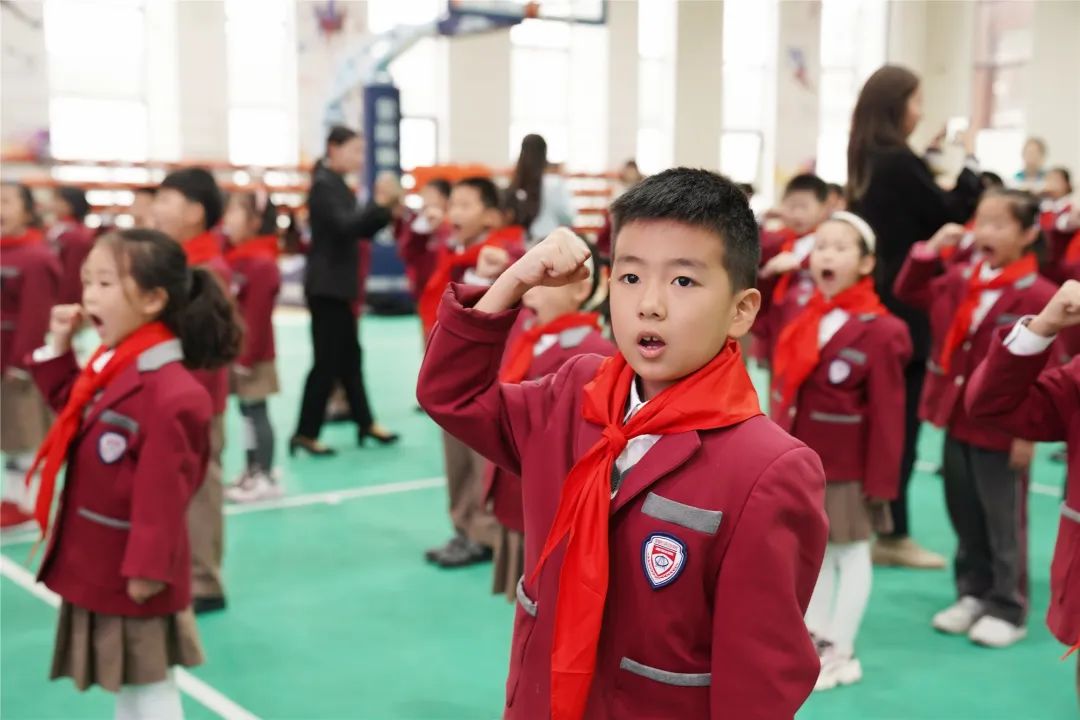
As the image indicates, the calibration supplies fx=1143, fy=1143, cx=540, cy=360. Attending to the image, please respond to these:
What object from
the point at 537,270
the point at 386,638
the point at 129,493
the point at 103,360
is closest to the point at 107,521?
the point at 129,493

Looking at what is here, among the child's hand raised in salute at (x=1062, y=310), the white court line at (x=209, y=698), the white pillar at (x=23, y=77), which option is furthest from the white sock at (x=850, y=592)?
the white pillar at (x=23, y=77)

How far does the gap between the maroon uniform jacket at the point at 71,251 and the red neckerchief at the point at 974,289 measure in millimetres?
4500

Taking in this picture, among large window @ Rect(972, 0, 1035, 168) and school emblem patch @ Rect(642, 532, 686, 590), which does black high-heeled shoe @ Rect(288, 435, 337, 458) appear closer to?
school emblem patch @ Rect(642, 532, 686, 590)

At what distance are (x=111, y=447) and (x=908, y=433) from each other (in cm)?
301

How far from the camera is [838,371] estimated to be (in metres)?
3.42

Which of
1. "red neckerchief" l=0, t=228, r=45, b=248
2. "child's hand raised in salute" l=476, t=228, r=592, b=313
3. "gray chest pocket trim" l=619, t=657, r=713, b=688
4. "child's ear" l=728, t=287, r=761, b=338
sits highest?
"child's hand raised in salute" l=476, t=228, r=592, b=313

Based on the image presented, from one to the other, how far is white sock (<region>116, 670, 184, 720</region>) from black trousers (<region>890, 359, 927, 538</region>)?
8.92 ft

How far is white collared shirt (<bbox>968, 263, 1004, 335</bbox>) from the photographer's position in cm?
370

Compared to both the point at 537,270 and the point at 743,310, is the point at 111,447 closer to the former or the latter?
the point at 537,270

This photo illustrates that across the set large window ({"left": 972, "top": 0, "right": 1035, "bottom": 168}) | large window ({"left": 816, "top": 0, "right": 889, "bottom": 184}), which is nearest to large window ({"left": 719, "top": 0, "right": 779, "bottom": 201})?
large window ({"left": 816, "top": 0, "right": 889, "bottom": 184})

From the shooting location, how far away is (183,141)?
13352 millimetres

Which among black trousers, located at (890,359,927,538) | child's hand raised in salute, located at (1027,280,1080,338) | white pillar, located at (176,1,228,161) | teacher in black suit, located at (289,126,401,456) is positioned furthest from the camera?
white pillar, located at (176,1,228,161)

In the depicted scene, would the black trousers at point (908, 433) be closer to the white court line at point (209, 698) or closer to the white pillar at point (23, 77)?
the white court line at point (209, 698)

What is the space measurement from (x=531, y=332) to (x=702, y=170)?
1646mm
